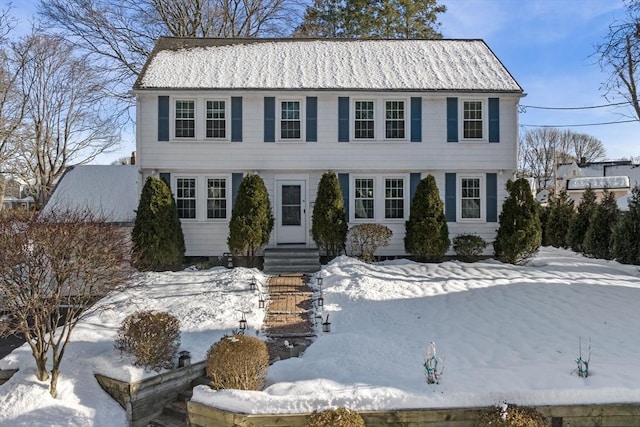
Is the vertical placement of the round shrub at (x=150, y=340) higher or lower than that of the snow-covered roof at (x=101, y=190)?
lower

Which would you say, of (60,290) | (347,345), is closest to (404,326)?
(347,345)

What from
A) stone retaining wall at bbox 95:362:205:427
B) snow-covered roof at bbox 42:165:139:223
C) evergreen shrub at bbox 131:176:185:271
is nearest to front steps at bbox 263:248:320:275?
evergreen shrub at bbox 131:176:185:271

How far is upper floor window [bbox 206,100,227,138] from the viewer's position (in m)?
14.2

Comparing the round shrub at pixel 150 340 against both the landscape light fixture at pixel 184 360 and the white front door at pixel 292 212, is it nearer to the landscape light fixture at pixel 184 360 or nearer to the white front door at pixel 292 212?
the landscape light fixture at pixel 184 360

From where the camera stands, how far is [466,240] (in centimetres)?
1382

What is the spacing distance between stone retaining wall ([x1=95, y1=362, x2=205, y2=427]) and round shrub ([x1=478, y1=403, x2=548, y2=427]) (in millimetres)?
4125

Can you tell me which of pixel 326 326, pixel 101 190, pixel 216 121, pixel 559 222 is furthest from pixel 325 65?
pixel 559 222

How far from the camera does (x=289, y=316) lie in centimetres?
931

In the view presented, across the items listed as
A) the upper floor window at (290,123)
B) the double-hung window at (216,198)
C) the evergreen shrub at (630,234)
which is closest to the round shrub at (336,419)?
the double-hung window at (216,198)

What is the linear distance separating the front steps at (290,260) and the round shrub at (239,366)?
6.89m

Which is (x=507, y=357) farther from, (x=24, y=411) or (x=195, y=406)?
(x=24, y=411)

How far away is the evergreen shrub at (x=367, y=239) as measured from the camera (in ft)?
43.9

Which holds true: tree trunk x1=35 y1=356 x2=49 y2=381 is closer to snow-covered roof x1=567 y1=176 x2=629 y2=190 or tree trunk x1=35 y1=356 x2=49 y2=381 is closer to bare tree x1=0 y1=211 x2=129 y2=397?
bare tree x1=0 y1=211 x2=129 y2=397

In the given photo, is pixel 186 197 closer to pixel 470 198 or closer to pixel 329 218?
pixel 329 218
